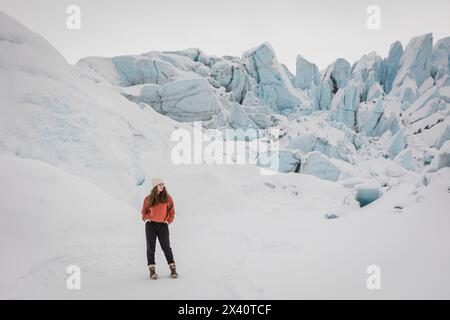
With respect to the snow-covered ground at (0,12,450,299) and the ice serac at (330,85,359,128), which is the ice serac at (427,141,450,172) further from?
the ice serac at (330,85,359,128)

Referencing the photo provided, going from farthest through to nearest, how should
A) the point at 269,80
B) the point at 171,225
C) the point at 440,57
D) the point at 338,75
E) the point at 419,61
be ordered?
1. the point at 440,57
2. the point at 338,75
3. the point at 419,61
4. the point at 269,80
5. the point at 171,225

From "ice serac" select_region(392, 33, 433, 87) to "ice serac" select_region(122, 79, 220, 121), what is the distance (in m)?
64.8

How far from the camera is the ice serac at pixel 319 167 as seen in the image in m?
33.3

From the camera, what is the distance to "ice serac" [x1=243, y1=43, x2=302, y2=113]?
74188 mm

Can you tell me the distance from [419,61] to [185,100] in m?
71.1

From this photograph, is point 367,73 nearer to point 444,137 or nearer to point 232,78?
point 444,137

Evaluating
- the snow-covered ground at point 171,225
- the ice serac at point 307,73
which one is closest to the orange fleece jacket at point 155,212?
the snow-covered ground at point 171,225

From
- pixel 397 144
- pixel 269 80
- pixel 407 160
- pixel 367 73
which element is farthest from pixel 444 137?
pixel 269 80

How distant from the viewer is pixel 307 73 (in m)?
90.2

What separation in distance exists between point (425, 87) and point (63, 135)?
309 feet

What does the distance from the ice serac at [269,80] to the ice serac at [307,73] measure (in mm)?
16718

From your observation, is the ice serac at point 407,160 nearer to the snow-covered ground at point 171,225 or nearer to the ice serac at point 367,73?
the ice serac at point 367,73

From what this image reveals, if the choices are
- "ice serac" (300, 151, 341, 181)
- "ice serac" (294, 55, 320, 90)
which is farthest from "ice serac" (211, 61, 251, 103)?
"ice serac" (294, 55, 320, 90)

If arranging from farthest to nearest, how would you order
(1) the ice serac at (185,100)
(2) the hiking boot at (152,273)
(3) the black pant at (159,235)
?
(1) the ice serac at (185,100), (3) the black pant at (159,235), (2) the hiking boot at (152,273)
